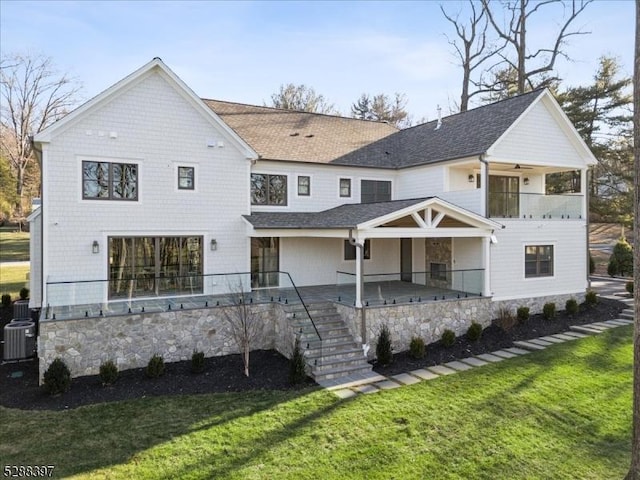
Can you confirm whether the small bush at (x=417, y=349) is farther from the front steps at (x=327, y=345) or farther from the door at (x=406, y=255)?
the door at (x=406, y=255)

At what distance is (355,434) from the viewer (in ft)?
26.5

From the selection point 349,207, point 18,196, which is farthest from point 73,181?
point 18,196

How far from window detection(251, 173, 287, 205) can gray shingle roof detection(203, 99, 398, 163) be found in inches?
32.0

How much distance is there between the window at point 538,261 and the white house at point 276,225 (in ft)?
0.21

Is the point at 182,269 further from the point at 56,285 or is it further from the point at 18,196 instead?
the point at 18,196

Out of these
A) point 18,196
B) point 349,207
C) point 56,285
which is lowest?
point 56,285

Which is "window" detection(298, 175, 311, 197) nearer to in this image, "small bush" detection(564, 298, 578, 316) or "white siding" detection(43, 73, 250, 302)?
"white siding" detection(43, 73, 250, 302)

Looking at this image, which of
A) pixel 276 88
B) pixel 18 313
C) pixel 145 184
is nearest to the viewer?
pixel 145 184

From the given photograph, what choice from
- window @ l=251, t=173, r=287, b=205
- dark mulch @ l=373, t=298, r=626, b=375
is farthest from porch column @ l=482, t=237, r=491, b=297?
window @ l=251, t=173, r=287, b=205

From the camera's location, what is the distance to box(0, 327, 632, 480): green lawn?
22.9 feet

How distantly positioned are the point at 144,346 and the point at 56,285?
2.87 meters

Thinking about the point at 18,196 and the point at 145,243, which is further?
the point at 18,196

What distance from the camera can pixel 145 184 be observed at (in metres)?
13.8

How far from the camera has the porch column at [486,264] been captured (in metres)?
15.1
